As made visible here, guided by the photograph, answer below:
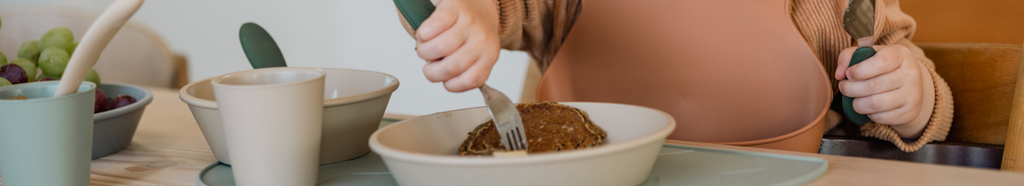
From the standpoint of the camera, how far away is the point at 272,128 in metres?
0.35

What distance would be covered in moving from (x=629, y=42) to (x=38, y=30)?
1.31 metres

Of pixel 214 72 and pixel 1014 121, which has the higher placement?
pixel 1014 121

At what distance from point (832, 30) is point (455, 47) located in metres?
0.48

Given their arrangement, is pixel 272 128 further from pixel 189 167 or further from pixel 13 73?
pixel 13 73

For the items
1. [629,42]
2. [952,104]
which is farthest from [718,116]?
[952,104]

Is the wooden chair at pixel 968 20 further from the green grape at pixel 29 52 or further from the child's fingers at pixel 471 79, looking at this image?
the green grape at pixel 29 52

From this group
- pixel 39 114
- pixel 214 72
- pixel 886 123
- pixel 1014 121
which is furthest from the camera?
pixel 214 72

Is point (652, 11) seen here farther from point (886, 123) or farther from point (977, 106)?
point (977, 106)

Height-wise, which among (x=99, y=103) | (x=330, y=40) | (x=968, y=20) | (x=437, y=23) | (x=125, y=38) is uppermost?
(x=437, y=23)

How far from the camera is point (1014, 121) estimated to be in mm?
492

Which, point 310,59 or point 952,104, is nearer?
point 952,104

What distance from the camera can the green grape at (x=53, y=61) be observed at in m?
0.61

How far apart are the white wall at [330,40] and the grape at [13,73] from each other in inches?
61.0

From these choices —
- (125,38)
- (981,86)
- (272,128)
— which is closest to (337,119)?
(272,128)
